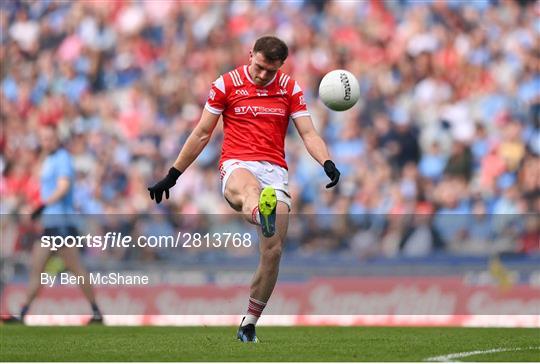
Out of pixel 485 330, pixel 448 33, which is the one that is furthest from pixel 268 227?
pixel 448 33

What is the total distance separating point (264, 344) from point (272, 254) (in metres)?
0.71

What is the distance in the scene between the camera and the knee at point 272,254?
9672mm

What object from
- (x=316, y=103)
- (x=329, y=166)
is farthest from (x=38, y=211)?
→ (x=316, y=103)

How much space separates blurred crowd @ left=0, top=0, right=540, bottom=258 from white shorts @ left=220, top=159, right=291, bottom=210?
492 cm

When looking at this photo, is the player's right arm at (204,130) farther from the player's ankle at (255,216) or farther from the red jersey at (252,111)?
the player's ankle at (255,216)

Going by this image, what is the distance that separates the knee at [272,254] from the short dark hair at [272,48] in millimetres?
1453

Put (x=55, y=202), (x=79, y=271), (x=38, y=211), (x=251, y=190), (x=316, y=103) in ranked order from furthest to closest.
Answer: (x=316, y=103), (x=38, y=211), (x=55, y=202), (x=79, y=271), (x=251, y=190)

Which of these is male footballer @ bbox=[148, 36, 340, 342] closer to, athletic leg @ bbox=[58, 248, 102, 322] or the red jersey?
the red jersey

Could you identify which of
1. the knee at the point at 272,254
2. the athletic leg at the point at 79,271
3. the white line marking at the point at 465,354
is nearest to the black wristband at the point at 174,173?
the knee at the point at 272,254

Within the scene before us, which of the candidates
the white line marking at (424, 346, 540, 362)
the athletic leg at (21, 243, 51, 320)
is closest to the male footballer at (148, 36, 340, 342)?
the white line marking at (424, 346, 540, 362)

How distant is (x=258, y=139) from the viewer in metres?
10.1

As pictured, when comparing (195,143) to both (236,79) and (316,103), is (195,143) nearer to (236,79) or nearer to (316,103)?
(236,79)

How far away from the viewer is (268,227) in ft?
30.0

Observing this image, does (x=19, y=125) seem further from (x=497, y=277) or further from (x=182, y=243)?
(x=497, y=277)
